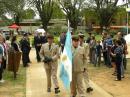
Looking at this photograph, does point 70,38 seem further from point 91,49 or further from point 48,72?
point 91,49

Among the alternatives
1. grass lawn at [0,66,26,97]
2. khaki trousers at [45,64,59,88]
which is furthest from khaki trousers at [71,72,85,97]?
grass lawn at [0,66,26,97]

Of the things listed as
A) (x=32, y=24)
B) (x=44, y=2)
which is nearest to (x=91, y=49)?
(x=44, y=2)

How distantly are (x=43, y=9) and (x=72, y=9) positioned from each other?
5.65 metres

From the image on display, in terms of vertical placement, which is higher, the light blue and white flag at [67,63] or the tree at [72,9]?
the tree at [72,9]

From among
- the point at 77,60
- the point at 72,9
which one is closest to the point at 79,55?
the point at 77,60

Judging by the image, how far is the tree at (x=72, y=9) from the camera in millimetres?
79625

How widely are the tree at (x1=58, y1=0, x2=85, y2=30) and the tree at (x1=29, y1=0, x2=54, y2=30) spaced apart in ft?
8.61

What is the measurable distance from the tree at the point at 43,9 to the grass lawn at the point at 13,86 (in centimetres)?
5756

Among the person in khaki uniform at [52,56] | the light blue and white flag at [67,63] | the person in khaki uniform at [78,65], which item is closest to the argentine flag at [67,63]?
the light blue and white flag at [67,63]

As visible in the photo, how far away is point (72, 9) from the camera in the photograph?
79938 millimetres

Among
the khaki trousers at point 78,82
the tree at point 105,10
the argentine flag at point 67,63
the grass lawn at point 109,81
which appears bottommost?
the grass lawn at point 109,81

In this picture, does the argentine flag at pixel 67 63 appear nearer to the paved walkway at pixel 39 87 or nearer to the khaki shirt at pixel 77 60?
the khaki shirt at pixel 77 60

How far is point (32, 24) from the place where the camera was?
117m

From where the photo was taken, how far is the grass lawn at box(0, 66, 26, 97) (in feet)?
45.9
